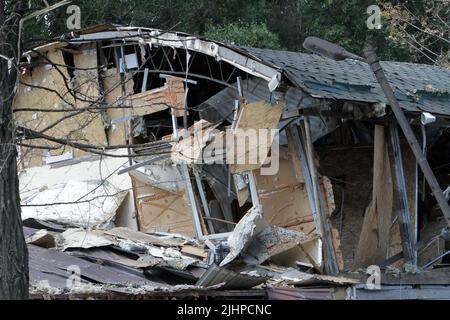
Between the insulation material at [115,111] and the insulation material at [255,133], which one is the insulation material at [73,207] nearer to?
the insulation material at [115,111]

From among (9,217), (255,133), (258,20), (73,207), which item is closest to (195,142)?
(255,133)

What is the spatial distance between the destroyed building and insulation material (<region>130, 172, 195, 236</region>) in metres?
0.03

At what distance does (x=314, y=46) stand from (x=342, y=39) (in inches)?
704

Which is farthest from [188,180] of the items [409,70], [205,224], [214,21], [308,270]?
[214,21]

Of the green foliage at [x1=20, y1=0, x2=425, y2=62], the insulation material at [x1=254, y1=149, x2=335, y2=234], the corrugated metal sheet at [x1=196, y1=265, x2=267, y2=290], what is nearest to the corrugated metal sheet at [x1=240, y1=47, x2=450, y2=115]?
the insulation material at [x1=254, y1=149, x2=335, y2=234]

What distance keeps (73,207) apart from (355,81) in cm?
555

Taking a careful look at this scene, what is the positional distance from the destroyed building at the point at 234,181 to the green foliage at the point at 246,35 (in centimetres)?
847

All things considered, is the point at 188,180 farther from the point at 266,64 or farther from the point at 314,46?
the point at 314,46

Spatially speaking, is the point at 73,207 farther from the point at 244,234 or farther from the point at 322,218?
the point at 322,218

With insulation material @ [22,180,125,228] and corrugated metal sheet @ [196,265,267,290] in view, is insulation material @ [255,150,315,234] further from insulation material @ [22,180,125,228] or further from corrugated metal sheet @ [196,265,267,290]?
insulation material @ [22,180,125,228]

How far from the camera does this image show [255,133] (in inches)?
562

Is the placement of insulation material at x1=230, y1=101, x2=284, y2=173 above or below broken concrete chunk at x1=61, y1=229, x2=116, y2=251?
above

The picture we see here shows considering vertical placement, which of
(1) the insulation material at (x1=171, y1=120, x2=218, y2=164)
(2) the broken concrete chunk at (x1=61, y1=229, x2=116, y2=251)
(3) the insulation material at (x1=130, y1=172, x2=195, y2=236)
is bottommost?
(3) the insulation material at (x1=130, y1=172, x2=195, y2=236)

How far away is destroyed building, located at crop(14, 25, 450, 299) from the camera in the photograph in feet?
43.0
